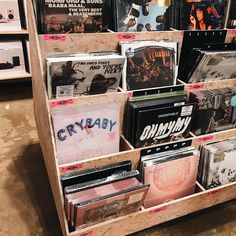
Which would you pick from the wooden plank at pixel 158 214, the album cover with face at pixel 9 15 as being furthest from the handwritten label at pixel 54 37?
the album cover with face at pixel 9 15

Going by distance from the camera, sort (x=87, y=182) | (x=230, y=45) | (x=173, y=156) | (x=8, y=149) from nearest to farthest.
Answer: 1. (x=87, y=182)
2. (x=173, y=156)
3. (x=230, y=45)
4. (x=8, y=149)

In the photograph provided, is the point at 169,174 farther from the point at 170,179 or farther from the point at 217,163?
→ the point at 217,163

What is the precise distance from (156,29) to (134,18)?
5.3 inches

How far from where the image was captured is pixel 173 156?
1328 millimetres

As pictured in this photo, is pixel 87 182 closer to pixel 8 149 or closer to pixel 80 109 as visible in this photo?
pixel 80 109

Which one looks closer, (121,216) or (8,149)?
(121,216)

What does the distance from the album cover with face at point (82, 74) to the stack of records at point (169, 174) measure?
1.27 feet

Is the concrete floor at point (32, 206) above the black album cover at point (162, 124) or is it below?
below

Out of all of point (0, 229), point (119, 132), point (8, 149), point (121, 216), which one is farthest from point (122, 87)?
point (8, 149)

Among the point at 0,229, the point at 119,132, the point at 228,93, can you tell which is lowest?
the point at 0,229

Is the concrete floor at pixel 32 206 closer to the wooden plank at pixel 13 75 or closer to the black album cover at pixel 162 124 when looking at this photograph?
the black album cover at pixel 162 124

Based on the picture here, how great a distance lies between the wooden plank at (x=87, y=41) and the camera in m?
1.19

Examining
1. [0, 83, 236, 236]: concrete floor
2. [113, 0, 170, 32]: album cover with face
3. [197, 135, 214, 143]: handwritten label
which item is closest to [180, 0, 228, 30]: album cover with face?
[113, 0, 170, 32]: album cover with face

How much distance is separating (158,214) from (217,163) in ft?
1.29
